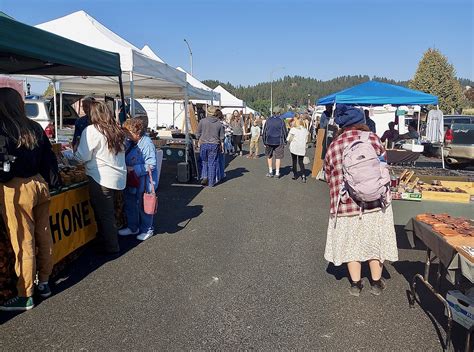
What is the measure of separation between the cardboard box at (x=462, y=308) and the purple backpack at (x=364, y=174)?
3.04 feet

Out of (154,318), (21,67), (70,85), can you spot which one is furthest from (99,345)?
(70,85)

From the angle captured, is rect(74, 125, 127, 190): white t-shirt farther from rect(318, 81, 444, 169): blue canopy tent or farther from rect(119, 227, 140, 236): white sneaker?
rect(318, 81, 444, 169): blue canopy tent

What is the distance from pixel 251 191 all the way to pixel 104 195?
A: 4.87m

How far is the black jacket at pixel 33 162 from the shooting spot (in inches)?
124

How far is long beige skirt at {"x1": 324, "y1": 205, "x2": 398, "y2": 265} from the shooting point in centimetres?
353

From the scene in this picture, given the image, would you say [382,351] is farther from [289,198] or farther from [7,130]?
[289,198]

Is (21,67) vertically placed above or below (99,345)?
above

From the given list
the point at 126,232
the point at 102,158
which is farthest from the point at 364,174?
the point at 126,232

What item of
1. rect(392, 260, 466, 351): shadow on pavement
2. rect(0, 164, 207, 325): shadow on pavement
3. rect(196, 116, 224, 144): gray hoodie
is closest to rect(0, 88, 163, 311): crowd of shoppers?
rect(0, 164, 207, 325): shadow on pavement

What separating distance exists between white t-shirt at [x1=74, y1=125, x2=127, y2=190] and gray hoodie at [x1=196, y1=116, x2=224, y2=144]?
14.9ft

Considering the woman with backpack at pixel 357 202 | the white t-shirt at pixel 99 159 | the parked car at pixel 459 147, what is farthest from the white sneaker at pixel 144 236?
the parked car at pixel 459 147

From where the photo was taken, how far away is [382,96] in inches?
344

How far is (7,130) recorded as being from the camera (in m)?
3.17

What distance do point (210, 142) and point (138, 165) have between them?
12.9ft
